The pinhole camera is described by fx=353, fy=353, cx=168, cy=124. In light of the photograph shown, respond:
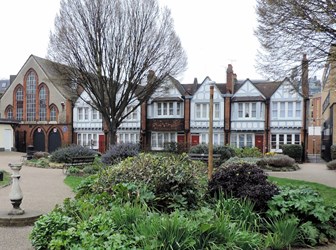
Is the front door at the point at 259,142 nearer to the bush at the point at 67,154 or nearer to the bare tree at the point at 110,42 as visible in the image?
the bare tree at the point at 110,42

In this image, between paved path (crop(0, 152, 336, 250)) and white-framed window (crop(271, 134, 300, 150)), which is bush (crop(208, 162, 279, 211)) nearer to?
paved path (crop(0, 152, 336, 250))

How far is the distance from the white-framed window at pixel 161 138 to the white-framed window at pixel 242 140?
639 cm

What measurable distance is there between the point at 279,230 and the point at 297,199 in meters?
1.09

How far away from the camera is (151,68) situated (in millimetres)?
27047

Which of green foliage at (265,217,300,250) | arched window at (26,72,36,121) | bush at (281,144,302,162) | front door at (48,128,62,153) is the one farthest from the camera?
arched window at (26,72,36,121)

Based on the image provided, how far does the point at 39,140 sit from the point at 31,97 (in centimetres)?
592

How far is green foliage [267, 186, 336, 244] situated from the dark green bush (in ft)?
5.53

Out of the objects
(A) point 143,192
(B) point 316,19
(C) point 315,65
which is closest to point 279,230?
(A) point 143,192

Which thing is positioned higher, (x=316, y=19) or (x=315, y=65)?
(x=316, y=19)

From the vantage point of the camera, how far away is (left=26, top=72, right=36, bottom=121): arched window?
151 ft

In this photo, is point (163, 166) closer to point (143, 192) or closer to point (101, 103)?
point (143, 192)

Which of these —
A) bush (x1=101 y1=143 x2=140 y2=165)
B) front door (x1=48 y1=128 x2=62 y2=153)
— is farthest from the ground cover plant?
front door (x1=48 y1=128 x2=62 y2=153)

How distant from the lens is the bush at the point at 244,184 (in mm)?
7293

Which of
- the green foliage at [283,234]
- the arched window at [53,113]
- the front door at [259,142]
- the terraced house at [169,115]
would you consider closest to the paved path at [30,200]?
the green foliage at [283,234]
